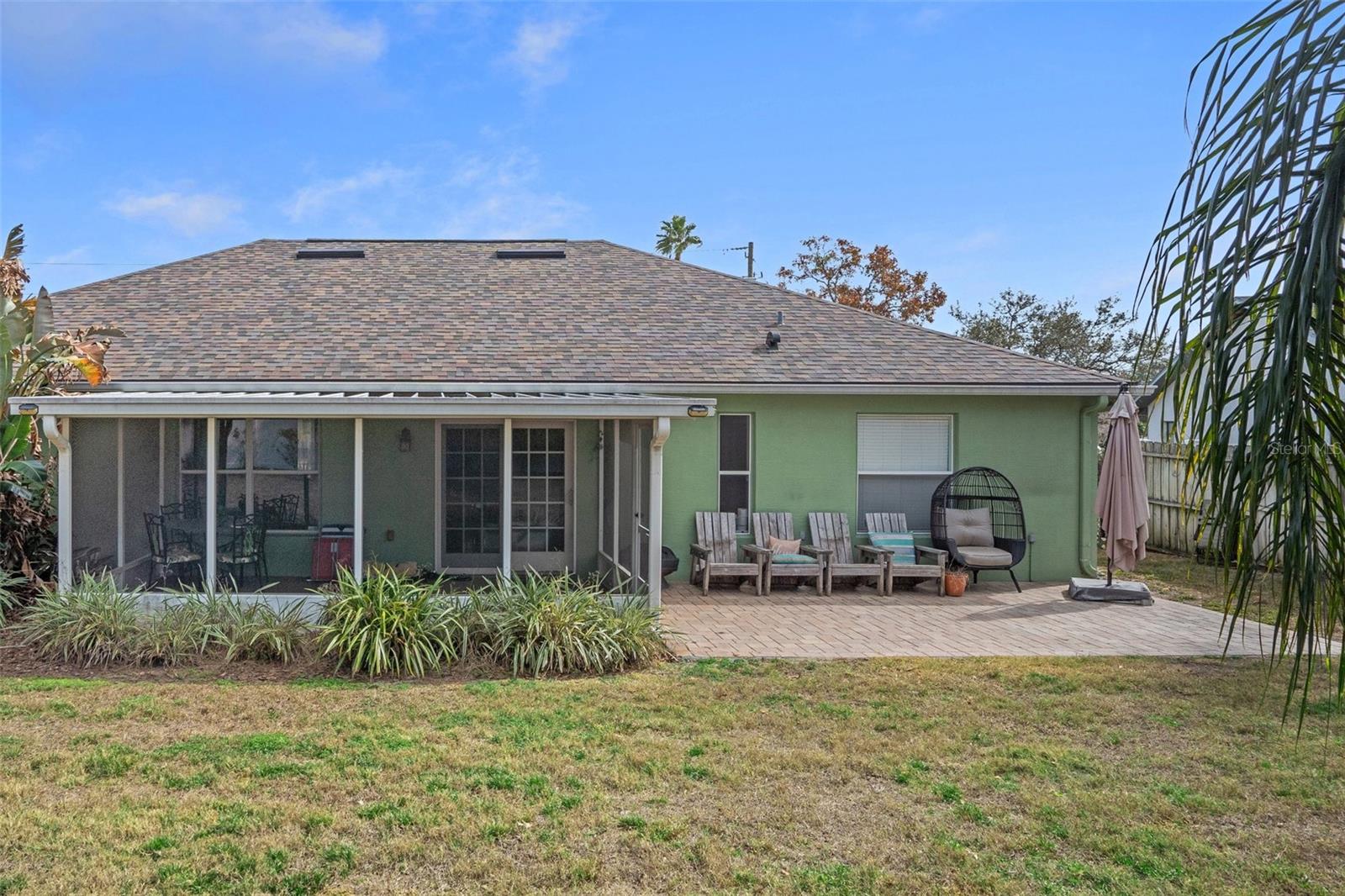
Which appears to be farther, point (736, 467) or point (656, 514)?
point (736, 467)

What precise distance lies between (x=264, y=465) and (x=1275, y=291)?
11.3 metres

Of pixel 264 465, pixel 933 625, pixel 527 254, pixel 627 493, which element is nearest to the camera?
pixel 933 625

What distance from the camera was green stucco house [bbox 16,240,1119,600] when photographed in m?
10.1

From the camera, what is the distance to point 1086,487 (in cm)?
1305

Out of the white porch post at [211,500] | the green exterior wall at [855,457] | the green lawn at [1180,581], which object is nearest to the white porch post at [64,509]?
the white porch post at [211,500]

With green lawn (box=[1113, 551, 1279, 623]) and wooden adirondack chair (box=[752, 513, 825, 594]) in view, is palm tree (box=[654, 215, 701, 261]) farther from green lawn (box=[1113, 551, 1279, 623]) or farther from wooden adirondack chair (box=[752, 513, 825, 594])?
wooden adirondack chair (box=[752, 513, 825, 594])

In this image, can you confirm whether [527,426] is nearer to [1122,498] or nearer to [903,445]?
[903,445]

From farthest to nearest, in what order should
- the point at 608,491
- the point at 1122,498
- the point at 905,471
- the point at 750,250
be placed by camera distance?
the point at 750,250, the point at 905,471, the point at 608,491, the point at 1122,498

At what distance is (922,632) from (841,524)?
322 centimetres

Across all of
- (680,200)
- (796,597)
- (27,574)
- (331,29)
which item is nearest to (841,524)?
(796,597)

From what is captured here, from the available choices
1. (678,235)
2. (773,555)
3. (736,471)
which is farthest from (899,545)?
(678,235)

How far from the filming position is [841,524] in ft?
41.2

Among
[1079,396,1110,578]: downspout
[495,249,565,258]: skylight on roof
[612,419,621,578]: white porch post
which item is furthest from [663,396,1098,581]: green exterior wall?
[495,249,565,258]: skylight on roof

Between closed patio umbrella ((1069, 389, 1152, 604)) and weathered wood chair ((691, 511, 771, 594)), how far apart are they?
4.45 metres
